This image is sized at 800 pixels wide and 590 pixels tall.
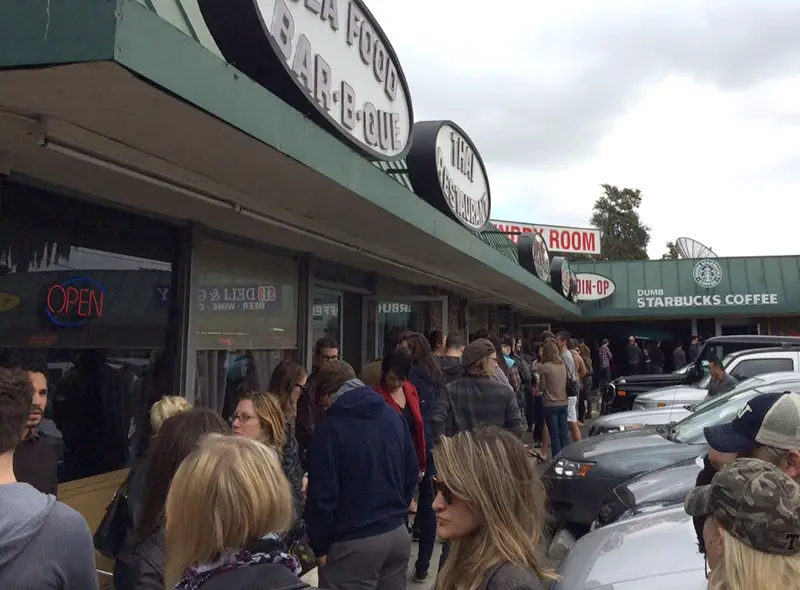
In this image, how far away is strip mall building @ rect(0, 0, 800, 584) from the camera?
278cm

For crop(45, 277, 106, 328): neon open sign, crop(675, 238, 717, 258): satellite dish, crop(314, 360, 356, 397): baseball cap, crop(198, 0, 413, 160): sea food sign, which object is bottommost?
crop(314, 360, 356, 397): baseball cap

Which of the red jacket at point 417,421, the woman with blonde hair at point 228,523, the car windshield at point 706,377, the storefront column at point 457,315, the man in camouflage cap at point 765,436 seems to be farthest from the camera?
the storefront column at point 457,315

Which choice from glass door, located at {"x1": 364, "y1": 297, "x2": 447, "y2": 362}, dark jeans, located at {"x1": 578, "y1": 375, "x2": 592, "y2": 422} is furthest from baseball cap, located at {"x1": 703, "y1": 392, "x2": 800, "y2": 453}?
dark jeans, located at {"x1": 578, "y1": 375, "x2": 592, "y2": 422}

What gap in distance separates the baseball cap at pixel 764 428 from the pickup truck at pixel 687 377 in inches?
364

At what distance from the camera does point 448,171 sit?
721cm

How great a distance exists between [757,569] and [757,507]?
0.46 ft

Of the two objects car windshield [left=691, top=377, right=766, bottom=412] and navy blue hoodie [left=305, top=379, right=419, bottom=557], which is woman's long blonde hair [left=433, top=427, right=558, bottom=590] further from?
car windshield [left=691, top=377, right=766, bottom=412]

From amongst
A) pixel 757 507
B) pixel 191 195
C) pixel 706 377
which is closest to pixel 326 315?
pixel 191 195

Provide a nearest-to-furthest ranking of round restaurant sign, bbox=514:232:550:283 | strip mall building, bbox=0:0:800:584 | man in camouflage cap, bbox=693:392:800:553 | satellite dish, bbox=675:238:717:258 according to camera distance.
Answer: man in camouflage cap, bbox=693:392:800:553
strip mall building, bbox=0:0:800:584
round restaurant sign, bbox=514:232:550:283
satellite dish, bbox=675:238:717:258

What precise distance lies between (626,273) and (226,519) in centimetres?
2428

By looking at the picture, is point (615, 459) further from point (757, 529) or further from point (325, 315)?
point (757, 529)

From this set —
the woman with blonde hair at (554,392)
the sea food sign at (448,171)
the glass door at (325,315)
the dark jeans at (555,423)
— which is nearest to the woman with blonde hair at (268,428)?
the sea food sign at (448,171)

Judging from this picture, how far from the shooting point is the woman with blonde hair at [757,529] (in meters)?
1.52

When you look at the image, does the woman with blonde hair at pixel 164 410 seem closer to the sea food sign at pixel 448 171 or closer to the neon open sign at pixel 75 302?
the neon open sign at pixel 75 302
